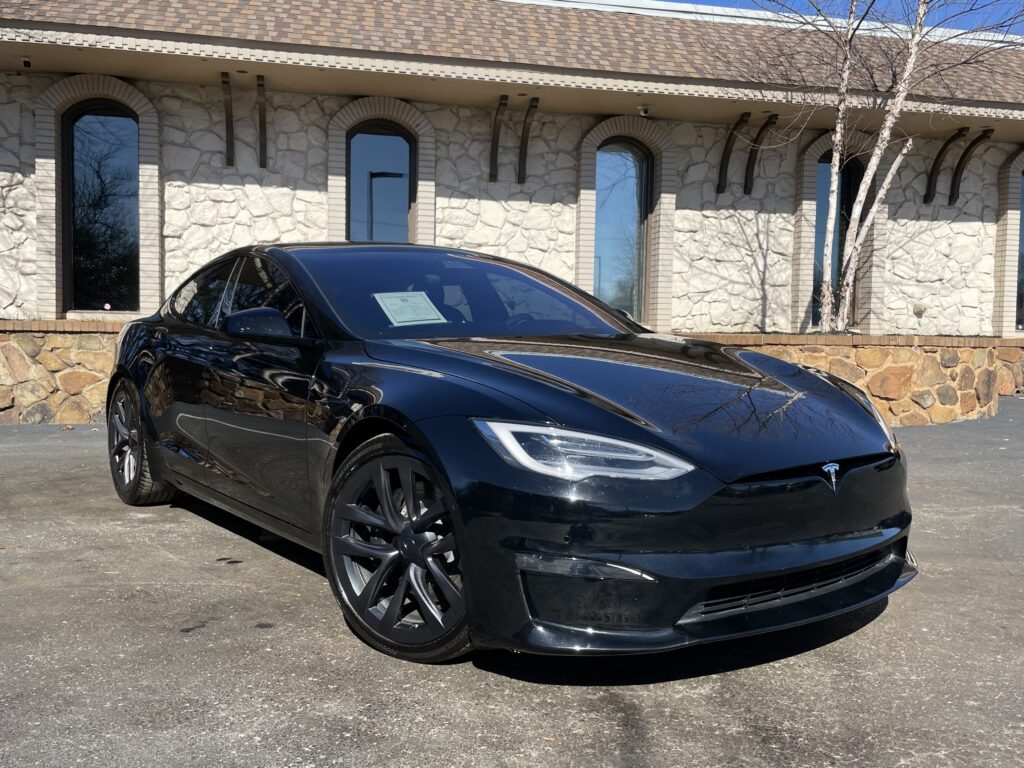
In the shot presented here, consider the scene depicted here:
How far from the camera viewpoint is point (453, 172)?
1327 centimetres

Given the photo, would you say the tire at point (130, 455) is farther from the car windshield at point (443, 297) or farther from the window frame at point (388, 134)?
the window frame at point (388, 134)

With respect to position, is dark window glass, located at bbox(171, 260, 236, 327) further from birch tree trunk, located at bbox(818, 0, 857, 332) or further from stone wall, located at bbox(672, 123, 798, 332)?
stone wall, located at bbox(672, 123, 798, 332)

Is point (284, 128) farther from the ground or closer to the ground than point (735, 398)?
farther from the ground

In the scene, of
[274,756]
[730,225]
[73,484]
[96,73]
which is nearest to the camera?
[274,756]

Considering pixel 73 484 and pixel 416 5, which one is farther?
pixel 416 5

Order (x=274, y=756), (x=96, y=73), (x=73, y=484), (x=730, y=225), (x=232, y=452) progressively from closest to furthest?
(x=274, y=756)
(x=232, y=452)
(x=73, y=484)
(x=96, y=73)
(x=730, y=225)

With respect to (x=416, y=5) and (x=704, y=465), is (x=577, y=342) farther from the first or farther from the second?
(x=416, y=5)

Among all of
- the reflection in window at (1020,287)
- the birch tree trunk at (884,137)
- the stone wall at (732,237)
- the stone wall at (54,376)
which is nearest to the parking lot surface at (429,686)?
the stone wall at (54,376)

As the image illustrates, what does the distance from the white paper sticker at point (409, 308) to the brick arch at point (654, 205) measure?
9.69 meters

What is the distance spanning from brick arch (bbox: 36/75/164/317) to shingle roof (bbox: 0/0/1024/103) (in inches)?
42.6

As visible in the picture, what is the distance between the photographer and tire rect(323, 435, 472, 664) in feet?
9.37

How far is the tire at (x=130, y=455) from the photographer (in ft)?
17.1

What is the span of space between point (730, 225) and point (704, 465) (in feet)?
39.8

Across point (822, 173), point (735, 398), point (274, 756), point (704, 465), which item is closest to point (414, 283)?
point (735, 398)
